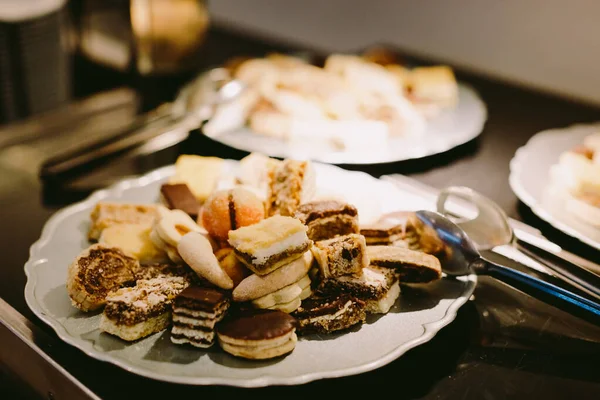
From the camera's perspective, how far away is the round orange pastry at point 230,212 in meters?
1.04

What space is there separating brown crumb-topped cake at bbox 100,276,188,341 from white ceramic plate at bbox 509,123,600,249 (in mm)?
726

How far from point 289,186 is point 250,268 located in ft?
0.73

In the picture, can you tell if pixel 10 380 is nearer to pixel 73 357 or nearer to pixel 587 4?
pixel 73 357

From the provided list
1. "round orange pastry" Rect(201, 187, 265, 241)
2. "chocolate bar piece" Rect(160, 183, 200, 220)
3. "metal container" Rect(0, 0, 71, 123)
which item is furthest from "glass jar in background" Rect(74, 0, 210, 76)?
"round orange pastry" Rect(201, 187, 265, 241)

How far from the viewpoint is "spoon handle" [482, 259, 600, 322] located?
3.06 ft

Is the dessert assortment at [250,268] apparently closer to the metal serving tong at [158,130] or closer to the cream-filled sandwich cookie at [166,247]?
the cream-filled sandwich cookie at [166,247]

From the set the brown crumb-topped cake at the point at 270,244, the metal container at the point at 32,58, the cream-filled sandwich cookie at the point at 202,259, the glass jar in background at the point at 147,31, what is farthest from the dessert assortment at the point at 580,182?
the metal container at the point at 32,58

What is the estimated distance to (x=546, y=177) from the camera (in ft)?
4.55

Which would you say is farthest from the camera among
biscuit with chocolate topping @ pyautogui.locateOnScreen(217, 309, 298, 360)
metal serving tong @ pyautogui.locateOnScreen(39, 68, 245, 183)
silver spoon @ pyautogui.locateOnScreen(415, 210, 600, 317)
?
metal serving tong @ pyautogui.locateOnScreen(39, 68, 245, 183)

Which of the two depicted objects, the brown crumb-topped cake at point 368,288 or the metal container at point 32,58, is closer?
the brown crumb-topped cake at point 368,288

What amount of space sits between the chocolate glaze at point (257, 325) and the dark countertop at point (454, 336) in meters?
0.07

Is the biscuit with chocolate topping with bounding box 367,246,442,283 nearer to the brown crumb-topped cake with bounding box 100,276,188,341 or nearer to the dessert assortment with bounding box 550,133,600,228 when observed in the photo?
the brown crumb-topped cake with bounding box 100,276,188,341

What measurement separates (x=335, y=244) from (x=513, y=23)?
1355 millimetres

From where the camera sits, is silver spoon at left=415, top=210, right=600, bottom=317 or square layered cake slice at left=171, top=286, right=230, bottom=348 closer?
square layered cake slice at left=171, top=286, right=230, bottom=348
